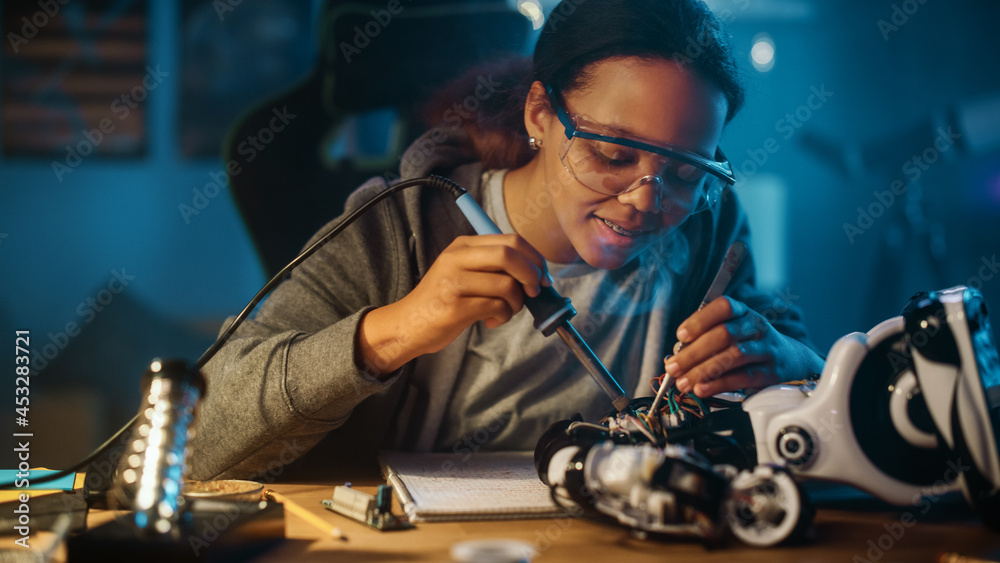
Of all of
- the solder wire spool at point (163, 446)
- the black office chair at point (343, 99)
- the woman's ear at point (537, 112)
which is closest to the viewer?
the solder wire spool at point (163, 446)

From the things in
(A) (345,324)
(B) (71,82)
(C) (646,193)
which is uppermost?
(B) (71,82)

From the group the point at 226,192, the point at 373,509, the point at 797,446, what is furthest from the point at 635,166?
the point at 226,192

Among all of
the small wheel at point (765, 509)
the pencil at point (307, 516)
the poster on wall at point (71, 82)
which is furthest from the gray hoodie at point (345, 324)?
the poster on wall at point (71, 82)

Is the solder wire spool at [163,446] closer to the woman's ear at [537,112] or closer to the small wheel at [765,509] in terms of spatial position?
the small wheel at [765,509]

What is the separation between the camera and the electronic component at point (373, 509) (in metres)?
0.66

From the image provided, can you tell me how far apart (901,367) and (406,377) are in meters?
0.70

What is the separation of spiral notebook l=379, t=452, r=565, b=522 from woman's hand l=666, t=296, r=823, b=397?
8.3 inches

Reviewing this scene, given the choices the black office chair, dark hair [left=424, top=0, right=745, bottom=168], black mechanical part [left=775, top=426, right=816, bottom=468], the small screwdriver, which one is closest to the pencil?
the small screwdriver

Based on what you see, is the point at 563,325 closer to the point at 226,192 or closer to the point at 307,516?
the point at 307,516

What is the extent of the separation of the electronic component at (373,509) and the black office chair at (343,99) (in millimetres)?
1190

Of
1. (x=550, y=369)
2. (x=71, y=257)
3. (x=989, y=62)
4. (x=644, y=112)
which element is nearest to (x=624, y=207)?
(x=644, y=112)

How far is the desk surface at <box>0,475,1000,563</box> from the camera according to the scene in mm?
593

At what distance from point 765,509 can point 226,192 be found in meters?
2.61

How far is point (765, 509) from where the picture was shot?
605 millimetres
